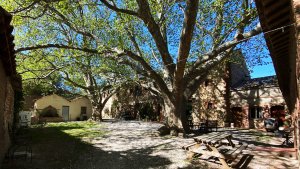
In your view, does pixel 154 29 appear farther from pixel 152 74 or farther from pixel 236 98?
pixel 236 98

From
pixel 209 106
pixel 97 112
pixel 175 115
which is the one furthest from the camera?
pixel 97 112

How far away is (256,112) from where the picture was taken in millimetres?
23516

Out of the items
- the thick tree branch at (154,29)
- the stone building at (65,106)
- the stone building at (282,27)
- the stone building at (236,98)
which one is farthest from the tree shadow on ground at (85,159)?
the stone building at (65,106)

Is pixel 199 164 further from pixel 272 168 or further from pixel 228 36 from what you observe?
pixel 228 36

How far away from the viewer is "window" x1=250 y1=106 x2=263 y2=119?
2323 centimetres

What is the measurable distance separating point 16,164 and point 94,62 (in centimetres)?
1672

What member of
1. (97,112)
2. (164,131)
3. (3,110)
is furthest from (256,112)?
(3,110)

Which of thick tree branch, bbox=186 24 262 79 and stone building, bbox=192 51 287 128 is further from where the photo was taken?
stone building, bbox=192 51 287 128

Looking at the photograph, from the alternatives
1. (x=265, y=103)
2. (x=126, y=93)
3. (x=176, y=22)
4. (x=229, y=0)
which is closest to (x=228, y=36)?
(x=229, y=0)

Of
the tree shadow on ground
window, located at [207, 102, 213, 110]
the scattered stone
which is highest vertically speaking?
window, located at [207, 102, 213, 110]

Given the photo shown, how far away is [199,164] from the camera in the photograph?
A: 911cm

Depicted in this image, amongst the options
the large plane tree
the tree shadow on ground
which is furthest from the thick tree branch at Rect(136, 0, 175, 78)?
the tree shadow on ground

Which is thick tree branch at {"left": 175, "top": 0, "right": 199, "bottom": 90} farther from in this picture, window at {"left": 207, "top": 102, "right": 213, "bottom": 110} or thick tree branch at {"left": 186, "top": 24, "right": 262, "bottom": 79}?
window at {"left": 207, "top": 102, "right": 213, "bottom": 110}

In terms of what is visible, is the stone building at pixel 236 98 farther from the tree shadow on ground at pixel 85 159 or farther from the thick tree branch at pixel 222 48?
the tree shadow on ground at pixel 85 159
